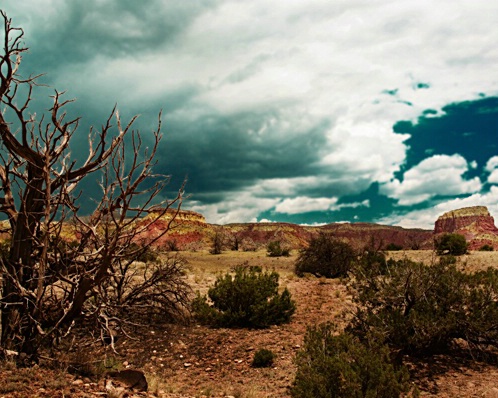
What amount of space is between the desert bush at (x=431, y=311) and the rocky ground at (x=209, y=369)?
20.8 inches

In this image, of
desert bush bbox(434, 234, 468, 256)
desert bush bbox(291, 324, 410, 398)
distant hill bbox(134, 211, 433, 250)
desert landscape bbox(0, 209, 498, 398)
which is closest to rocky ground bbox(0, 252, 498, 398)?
desert landscape bbox(0, 209, 498, 398)

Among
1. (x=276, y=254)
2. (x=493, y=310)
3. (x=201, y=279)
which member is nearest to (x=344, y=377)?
(x=493, y=310)

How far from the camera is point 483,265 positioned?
85.0 feet

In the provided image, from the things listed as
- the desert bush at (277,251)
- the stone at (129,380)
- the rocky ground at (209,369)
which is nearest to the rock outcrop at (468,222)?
the desert bush at (277,251)

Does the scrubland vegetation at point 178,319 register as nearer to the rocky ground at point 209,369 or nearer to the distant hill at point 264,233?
the rocky ground at point 209,369

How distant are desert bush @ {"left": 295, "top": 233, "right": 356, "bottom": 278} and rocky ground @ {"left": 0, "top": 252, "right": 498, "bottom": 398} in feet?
40.1

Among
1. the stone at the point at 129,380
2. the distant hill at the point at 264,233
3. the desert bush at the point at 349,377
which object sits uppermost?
the distant hill at the point at 264,233

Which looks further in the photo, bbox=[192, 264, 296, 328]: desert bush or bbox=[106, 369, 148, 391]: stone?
bbox=[192, 264, 296, 328]: desert bush

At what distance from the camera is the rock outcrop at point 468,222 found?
84.6 metres

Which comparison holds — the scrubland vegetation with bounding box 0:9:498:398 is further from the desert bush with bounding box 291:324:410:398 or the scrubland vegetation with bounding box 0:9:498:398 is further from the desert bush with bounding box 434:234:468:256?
the desert bush with bounding box 434:234:468:256

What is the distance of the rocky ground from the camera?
5895 millimetres

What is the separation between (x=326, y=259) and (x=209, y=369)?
1754cm

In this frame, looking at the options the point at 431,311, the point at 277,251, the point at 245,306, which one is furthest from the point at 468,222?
the point at 431,311

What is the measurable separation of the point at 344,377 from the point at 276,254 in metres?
36.3
